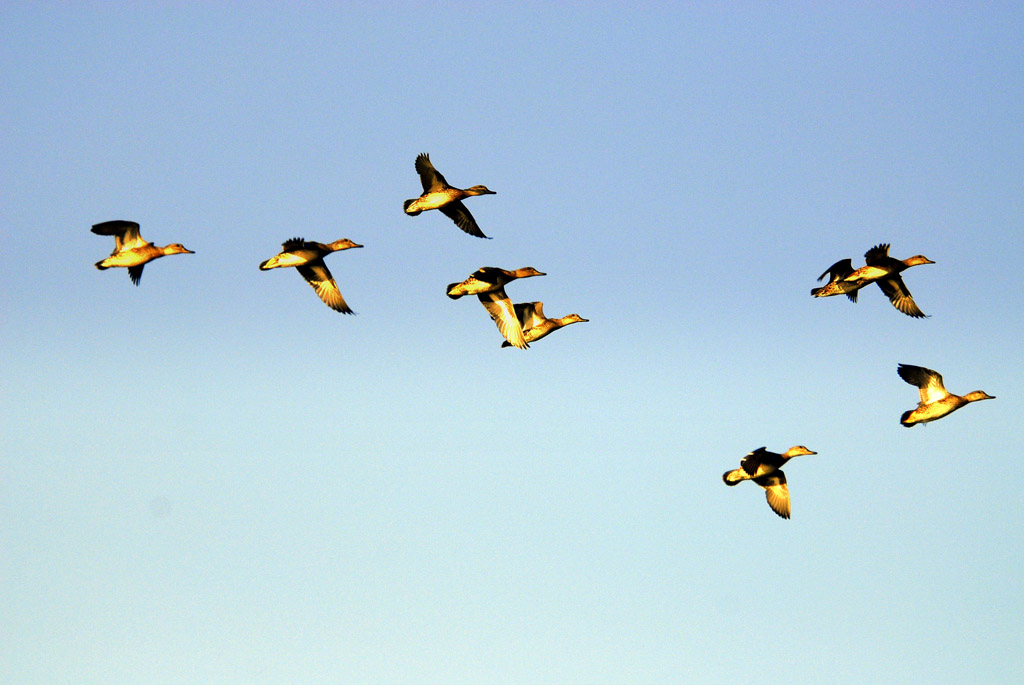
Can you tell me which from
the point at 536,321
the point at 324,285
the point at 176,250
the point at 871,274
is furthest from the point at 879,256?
the point at 176,250

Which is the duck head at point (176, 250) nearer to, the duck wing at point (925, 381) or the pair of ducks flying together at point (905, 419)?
the pair of ducks flying together at point (905, 419)

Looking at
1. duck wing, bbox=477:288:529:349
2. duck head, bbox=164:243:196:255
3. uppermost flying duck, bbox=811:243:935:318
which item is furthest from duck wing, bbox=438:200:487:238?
uppermost flying duck, bbox=811:243:935:318

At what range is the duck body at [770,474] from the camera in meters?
37.7

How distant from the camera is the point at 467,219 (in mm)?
38594

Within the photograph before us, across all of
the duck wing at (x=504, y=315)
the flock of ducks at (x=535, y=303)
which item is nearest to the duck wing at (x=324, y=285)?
the flock of ducks at (x=535, y=303)

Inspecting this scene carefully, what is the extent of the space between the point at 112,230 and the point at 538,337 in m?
11.5

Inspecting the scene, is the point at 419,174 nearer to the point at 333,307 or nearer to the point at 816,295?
the point at 333,307

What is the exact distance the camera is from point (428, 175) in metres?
37.4

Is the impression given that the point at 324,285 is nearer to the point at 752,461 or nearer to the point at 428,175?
the point at 428,175

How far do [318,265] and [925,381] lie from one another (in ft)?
50.9

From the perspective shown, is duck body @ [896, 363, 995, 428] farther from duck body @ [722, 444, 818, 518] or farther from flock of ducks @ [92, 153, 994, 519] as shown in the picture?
duck body @ [722, 444, 818, 518]

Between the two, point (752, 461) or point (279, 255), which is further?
point (752, 461)

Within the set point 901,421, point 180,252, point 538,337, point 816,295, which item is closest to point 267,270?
point 180,252

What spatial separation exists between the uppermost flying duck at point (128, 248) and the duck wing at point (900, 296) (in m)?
17.8
